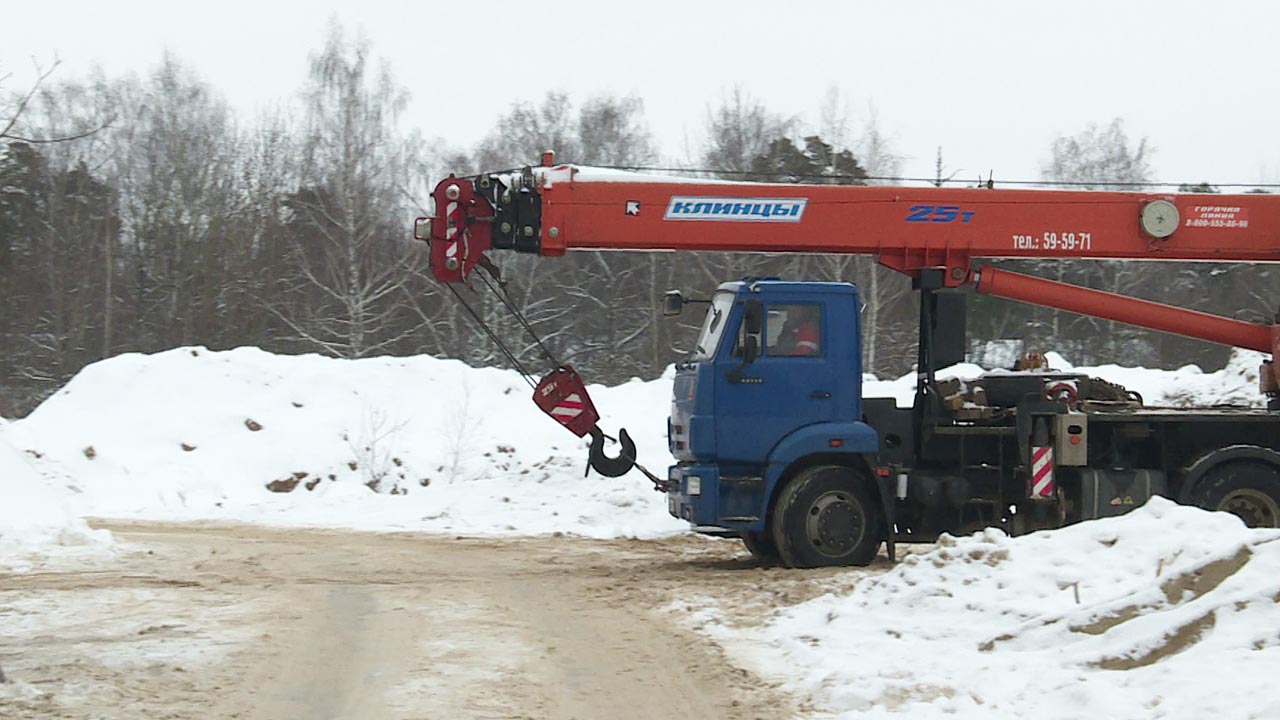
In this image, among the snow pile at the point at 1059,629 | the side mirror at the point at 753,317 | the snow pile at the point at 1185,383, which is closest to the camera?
the snow pile at the point at 1059,629

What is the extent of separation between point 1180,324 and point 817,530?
14.7 ft

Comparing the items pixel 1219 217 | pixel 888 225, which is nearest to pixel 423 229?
pixel 888 225

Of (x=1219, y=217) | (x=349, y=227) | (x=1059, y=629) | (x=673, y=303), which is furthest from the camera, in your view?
(x=349, y=227)

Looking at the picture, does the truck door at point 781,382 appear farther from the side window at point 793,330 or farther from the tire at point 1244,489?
the tire at point 1244,489

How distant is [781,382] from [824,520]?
4.49 ft

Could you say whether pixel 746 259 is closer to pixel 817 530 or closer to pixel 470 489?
pixel 470 489

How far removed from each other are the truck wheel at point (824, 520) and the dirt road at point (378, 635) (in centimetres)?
38

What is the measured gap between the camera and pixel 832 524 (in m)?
13.9

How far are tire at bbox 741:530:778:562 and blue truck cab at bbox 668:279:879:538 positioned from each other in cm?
70

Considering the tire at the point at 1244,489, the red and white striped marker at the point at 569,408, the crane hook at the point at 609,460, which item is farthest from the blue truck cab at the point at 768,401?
the tire at the point at 1244,489

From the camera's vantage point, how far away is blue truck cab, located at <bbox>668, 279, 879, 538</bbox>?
13797mm

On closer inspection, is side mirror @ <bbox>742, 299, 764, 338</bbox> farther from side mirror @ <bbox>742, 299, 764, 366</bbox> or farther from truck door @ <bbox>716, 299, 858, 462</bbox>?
truck door @ <bbox>716, 299, 858, 462</bbox>

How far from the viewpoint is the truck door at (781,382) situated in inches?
544

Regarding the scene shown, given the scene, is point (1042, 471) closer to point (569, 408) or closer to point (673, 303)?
point (673, 303)
